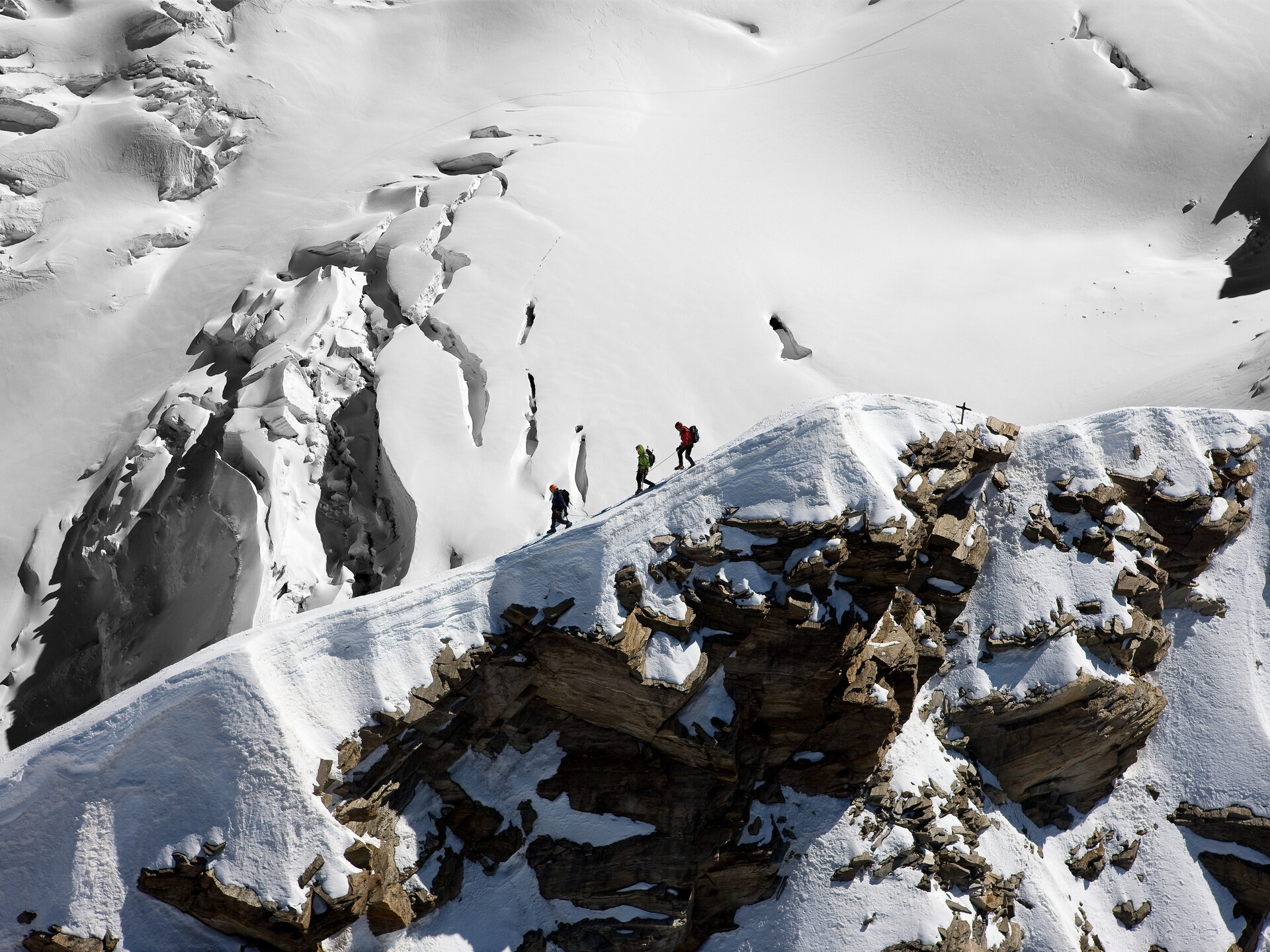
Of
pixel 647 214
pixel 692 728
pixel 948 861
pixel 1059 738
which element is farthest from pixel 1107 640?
pixel 647 214

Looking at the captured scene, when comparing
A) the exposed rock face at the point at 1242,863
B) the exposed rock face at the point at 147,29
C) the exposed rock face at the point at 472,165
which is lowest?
the exposed rock face at the point at 1242,863

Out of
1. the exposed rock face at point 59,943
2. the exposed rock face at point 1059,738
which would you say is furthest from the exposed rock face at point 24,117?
the exposed rock face at point 1059,738

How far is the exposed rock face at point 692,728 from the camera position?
17.5 metres

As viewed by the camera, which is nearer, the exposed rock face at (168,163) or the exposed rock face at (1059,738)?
the exposed rock face at (1059,738)

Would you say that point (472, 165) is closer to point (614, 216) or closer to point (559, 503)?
point (614, 216)

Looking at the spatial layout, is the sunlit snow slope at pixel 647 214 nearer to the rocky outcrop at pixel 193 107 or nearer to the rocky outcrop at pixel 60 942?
the rocky outcrop at pixel 193 107

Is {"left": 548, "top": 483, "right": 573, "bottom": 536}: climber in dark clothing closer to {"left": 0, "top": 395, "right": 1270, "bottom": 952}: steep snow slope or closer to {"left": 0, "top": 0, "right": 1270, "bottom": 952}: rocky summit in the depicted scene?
{"left": 0, "top": 0, "right": 1270, "bottom": 952}: rocky summit

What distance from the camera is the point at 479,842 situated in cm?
1759

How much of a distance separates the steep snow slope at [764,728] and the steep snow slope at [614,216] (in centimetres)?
715

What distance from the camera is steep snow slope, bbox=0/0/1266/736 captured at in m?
28.8

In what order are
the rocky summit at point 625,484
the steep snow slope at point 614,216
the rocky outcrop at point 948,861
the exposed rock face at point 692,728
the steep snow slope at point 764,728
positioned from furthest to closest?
1. the steep snow slope at point 614,216
2. the rocky outcrop at point 948,861
3. the exposed rock face at point 692,728
4. the rocky summit at point 625,484
5. the steep snow slope at point 764,728

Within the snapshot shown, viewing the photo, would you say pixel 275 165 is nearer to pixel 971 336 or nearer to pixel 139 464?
pixel 139 464

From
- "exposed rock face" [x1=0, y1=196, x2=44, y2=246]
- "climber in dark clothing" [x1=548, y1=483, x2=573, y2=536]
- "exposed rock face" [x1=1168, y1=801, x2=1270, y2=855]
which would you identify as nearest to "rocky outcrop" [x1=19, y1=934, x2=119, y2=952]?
"climber in dark clothing" [x1=548, y1=483, x2=573, y2=536]

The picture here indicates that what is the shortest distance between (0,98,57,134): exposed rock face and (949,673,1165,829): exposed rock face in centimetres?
4308
